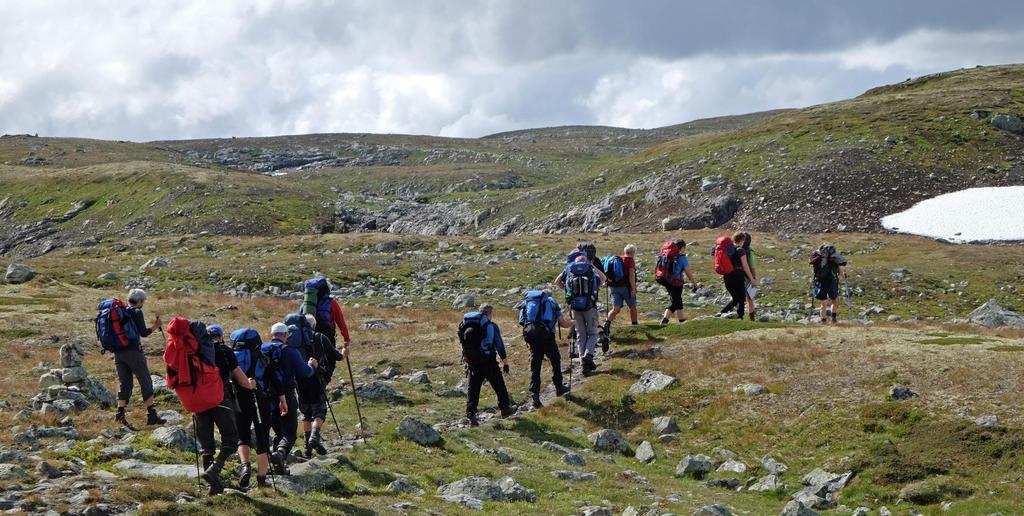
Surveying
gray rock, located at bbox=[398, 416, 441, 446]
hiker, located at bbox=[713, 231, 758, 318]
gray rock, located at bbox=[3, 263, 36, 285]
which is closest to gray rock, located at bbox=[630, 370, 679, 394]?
hiker, located at bbox=[713, 231, 758, 318]

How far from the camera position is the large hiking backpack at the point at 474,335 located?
19.4 meters

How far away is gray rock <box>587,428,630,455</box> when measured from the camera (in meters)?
19.0

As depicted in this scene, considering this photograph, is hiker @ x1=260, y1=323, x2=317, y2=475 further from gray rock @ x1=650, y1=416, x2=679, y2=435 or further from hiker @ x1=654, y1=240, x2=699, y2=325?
hiker @ x1=654, y1=240, x2=699, y2=325

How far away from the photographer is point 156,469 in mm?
13750

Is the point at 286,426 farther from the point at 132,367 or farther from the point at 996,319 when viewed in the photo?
the point at 996,319

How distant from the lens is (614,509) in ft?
47.1

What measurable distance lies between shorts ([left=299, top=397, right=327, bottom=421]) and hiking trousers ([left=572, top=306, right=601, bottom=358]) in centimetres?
817

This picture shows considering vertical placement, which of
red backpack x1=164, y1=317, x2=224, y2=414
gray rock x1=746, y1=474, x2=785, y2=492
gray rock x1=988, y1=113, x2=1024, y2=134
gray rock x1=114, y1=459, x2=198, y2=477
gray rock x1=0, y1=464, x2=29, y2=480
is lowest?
gray rock x1=746, y1=474, x2=785, y2=492

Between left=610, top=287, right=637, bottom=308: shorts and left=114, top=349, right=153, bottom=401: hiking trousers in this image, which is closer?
left=114, top=349, right=153, bottom=401: hiking trousers

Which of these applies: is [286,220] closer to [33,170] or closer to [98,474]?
[33,170]

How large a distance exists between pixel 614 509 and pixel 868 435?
646 centimetres

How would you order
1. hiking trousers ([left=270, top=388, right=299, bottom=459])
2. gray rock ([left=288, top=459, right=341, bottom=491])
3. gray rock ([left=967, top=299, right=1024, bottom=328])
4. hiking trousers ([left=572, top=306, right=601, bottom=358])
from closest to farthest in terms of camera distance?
gray rock ([left=288, top=459, right=341, bottom=491]) < hiking trousers ([left=270, top=388, right=299, bottom=459]) < hiking trousers ([left=572, top=306, right=601, bottom=358]) < gray rock ([left=967, top=299, right=1024, bottom=328])

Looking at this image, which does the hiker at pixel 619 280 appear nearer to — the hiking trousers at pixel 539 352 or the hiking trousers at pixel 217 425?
the hiking trousers at pixel 539 352

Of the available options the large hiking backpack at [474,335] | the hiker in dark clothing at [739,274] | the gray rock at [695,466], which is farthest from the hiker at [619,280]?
the gray rock at [695,466]
